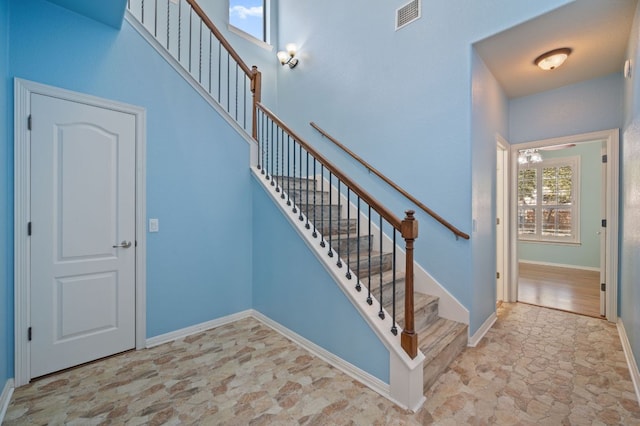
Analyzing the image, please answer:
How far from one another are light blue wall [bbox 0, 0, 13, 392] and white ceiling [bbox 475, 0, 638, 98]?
362 cm

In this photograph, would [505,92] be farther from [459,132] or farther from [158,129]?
[158,129]

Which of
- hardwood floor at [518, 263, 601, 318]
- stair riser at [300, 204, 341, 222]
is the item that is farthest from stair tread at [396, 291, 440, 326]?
hardwood floor at [518, 263, 601, 318]

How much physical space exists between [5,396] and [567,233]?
335 inches

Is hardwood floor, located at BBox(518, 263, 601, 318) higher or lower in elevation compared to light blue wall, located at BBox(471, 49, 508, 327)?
lower

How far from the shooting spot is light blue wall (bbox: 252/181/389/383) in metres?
2.03

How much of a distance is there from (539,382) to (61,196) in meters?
3.77

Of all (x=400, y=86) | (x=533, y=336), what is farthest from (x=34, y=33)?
(x=533, y=336)

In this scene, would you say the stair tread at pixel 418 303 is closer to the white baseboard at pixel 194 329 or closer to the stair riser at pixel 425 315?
the stair riser at pixel 425 315

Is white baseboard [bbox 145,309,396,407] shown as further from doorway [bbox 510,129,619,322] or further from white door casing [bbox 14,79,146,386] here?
doorway [bbox 510,129,619,322]

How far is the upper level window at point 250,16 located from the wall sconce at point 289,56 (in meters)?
0.63

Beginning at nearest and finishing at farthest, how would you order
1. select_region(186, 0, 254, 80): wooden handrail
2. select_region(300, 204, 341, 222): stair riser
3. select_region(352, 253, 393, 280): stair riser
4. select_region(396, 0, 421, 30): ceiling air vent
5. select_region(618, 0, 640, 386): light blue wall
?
select_region(618, 0, 640, 386): light blue wall → select_region(352, 253, 393, 280): stair riser → select_region(186, 0, 254, 80): wooden handrail → select_region(396, 0, 421, 30): ceiling air vent → select_region(300, 204, 341, 222): stair riser

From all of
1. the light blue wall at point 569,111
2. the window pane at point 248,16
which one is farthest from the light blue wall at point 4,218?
the light blue wall at point 569,111

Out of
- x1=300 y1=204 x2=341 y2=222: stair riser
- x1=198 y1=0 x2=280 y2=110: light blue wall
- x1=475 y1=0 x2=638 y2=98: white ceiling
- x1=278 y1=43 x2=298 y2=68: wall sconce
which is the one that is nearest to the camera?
x1=475 y1=0 x2=638 y2=98: white ceiling

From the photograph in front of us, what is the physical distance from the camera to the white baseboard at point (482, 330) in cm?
258
